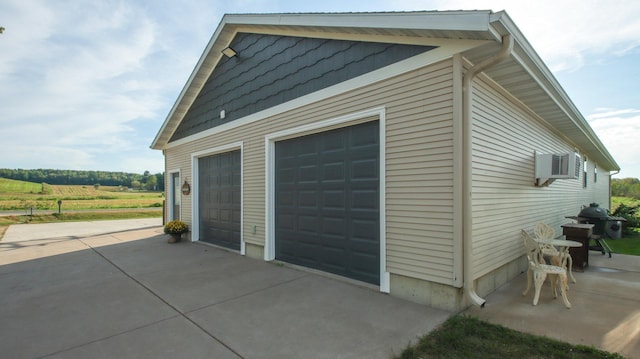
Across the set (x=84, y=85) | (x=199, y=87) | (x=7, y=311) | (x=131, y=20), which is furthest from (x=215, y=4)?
(x=7, y=311)

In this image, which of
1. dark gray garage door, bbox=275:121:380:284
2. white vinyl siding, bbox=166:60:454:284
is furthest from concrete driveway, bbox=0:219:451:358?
white vinyl siding, bbox=166:60:454:284

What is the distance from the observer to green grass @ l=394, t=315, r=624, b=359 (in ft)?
7.72

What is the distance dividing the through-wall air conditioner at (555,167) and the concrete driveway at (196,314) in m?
3.58

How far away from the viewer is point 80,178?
52250mm

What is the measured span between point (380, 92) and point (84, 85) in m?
9.78

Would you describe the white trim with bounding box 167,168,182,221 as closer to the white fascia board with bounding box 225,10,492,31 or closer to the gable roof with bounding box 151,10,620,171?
the gable roof with bounding box 151,10,620,171

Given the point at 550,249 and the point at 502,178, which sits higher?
the point at 502,178

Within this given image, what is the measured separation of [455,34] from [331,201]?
2.80m

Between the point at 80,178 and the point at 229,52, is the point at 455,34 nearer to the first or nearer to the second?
the point at 229,52

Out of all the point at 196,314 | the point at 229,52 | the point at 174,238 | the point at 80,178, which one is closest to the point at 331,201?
the point at 196,314

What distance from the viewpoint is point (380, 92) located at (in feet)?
13.0

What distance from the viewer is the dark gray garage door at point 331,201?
13.7 ft

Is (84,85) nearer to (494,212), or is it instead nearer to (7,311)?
(7,311)

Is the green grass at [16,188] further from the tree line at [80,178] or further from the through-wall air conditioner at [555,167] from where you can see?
the through-wall air conditioner at [555,167]
